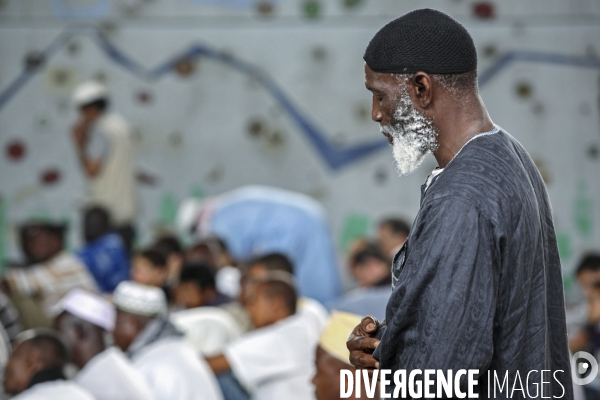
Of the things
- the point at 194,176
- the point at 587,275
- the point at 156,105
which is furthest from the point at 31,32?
the point at 587,275

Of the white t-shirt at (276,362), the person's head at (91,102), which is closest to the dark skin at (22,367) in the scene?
the white t-shirt at (276,362)

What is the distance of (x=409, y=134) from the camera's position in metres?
1.61

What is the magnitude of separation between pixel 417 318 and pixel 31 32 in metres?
7.54

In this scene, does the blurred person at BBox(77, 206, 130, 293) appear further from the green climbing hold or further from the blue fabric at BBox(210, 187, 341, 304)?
the green climbing hold

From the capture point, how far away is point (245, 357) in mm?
3814

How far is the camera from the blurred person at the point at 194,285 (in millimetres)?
4797

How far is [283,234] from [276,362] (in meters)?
2.87

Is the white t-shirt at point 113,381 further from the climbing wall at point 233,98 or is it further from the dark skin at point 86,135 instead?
the climbing wall at point 233,98

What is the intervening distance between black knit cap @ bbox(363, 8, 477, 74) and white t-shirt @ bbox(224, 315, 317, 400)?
2365 millimetres

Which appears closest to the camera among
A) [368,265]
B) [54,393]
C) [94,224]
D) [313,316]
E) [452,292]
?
[452,292]

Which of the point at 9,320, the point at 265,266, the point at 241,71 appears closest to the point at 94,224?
the point at 265,266

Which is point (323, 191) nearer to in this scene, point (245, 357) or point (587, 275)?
point (587, 275)

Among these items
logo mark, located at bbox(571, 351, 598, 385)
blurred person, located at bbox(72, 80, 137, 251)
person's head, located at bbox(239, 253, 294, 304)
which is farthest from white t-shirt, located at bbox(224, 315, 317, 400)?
blurred person, located at bbox(72, 80, 137, 251)

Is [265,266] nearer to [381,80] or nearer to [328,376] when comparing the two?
[328,376]
